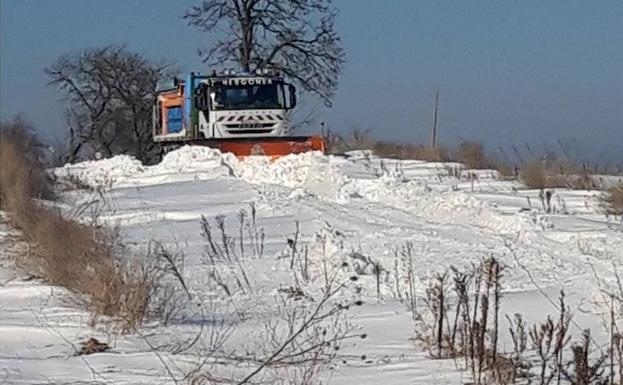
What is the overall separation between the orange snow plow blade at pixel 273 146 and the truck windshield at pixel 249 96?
7.01 ft

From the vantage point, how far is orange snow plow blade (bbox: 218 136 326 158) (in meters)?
24.9

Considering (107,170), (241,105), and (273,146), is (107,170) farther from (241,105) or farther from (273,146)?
(273,146)

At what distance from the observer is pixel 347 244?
39.2 ft

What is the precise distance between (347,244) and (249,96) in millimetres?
16256

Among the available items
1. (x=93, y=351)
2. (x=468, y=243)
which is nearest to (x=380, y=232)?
(x=468, y=243)

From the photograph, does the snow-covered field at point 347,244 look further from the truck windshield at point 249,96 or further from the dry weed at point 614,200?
the truck windshield at point 249,96

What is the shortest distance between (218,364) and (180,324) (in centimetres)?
146

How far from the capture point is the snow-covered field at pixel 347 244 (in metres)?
7.23

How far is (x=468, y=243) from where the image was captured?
12656 millimetres

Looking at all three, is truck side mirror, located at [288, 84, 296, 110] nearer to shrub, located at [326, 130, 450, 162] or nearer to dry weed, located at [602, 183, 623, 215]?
shrub, located at [326, 130, 450, 162]

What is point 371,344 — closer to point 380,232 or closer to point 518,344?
point 518,344

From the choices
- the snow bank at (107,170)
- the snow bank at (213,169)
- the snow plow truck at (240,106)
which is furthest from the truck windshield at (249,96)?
the snow bank at (107,170)

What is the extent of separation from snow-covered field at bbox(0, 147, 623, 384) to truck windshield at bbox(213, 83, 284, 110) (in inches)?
134

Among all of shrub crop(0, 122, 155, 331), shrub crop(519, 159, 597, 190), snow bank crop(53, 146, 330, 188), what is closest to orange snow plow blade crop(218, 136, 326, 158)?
snow bank crop(53, 146, 330, 188)
